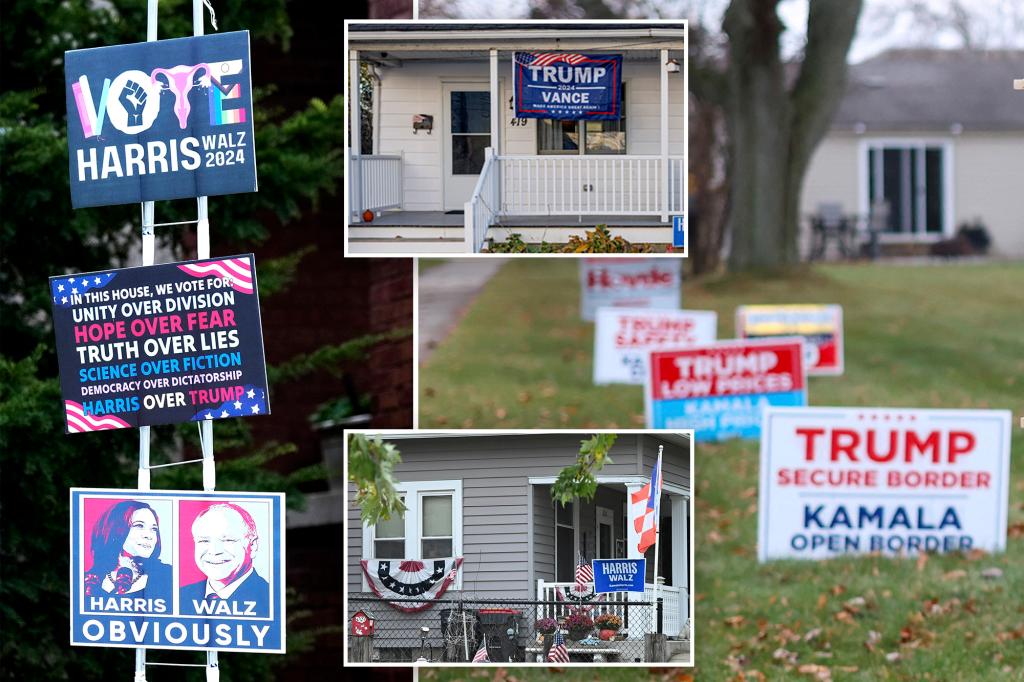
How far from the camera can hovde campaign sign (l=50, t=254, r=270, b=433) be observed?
4367 mm

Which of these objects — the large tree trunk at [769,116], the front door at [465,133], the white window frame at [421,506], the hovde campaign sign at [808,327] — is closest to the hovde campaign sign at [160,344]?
the white window frame at [421,506]

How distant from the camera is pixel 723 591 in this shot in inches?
305

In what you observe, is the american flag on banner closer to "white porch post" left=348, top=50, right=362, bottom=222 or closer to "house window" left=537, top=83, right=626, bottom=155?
"house window" left=537, top=83, right=626, bottom=155

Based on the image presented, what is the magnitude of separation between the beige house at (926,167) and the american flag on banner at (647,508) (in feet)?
86.2

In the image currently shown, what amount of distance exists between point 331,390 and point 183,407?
4103 mm

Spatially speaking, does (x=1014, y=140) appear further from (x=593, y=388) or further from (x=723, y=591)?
(x=723, y=591)

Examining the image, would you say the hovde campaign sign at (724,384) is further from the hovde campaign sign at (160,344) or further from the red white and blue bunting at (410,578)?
the hovde campaign sign at (160,344)

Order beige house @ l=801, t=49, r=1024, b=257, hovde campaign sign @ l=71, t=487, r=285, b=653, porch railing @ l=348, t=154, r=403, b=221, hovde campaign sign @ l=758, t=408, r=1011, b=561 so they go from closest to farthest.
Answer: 1. porch railing @ l=348, t=154, r=403, b=221
2. hovde campaign sign @ l=71, t=487, r=285, b=653
3. hovde campaign sign @ l=758, t=408, r=1011, b=561
4. beige house @ l=801, t=49, r=1024, b=257

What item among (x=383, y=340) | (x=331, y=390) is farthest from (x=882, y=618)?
(x=331, y=390)

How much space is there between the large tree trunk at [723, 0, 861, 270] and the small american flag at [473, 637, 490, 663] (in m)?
13.6

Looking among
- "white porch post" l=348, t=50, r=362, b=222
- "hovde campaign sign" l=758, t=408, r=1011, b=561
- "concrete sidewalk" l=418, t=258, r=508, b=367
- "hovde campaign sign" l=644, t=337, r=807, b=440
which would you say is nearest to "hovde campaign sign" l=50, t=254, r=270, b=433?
"white porch post" l=348, t=50, r=362, b=222

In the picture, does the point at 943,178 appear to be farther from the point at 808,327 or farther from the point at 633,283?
the point at 808,327

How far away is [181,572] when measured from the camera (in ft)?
14.5

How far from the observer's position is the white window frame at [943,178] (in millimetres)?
30109
